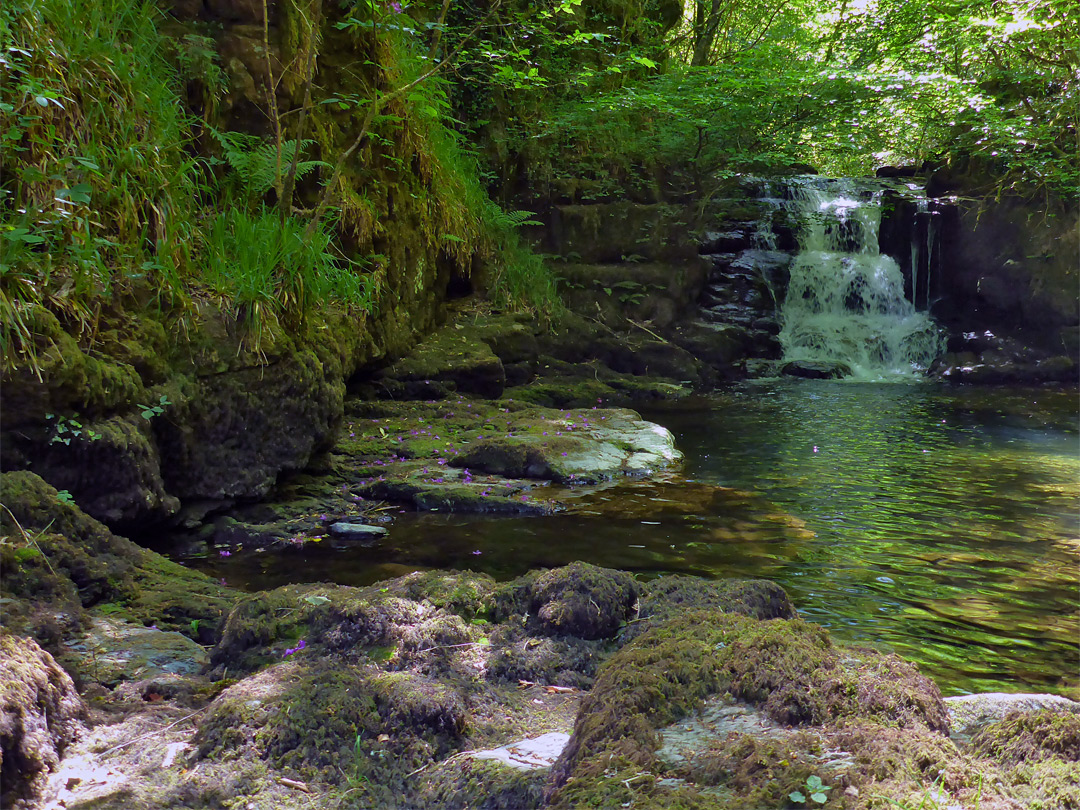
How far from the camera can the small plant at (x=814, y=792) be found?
132 cm

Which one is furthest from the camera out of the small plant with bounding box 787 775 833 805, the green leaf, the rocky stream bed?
the green leaf

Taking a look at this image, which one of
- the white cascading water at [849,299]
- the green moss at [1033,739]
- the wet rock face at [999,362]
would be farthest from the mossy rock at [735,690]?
the wet rock face at [999,362]

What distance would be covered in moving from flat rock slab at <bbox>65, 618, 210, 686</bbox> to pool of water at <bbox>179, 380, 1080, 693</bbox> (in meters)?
1.28

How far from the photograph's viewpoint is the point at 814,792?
4.38ft

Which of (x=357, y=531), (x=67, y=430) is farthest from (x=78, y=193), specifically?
(x=357, y=531)

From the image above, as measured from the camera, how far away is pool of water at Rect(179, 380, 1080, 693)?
147 inches

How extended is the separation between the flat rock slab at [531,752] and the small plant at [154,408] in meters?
3.27

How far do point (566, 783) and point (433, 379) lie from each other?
7.53m

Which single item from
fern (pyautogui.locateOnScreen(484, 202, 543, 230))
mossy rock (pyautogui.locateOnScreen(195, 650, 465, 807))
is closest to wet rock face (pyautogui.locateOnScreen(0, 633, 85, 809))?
mossy rock (pyautogui.locateOnScreen(195, 650, 465, 807))

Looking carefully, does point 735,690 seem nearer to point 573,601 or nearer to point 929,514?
point 573,601

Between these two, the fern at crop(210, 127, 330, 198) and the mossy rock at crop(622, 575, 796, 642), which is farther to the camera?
the fern at crop(210, 127, 330, 198)

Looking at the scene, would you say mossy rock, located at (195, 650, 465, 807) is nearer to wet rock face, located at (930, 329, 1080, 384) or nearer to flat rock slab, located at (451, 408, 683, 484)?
flat rock slab, located at (451, 408, 683, 484)

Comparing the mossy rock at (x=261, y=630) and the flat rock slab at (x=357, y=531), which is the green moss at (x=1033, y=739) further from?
the flat rock slab at (x=357, y=531)

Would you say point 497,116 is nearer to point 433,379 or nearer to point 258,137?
point 433,379
